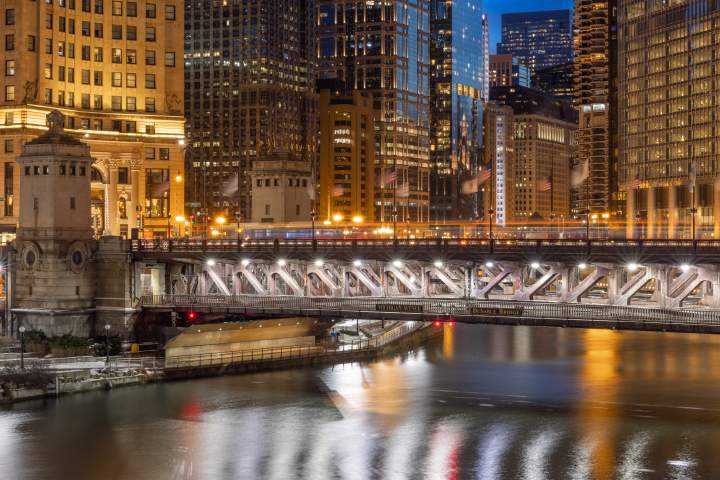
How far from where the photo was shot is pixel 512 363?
4087 inches

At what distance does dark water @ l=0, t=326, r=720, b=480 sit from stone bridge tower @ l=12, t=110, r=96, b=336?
14.4m

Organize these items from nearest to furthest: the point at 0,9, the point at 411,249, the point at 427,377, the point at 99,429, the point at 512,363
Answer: the point at 99,429 → the point at 411,249 → the point at 427,377 → the point at 512,363 → the point at 0,9

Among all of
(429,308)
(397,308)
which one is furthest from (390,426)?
(397,308)

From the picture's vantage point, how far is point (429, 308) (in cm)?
8112

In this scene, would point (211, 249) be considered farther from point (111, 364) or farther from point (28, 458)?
point (28, 458)

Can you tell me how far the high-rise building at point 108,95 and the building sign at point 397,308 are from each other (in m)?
42.9

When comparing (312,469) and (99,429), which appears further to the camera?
(99,429)

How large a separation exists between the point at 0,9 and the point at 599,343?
68744mm

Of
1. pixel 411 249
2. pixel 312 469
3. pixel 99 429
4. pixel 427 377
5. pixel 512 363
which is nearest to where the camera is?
pixel 312 469

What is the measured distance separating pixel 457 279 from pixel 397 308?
1094 centimetres

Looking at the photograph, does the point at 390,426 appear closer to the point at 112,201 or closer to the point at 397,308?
the point at 397,308

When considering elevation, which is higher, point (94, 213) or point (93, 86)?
point (93, 86)

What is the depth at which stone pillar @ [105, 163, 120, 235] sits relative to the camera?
126 metres

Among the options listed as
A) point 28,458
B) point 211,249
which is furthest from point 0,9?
point 28,458
